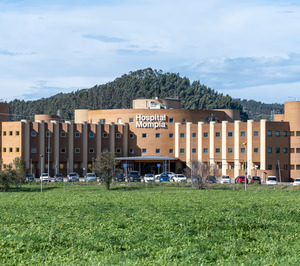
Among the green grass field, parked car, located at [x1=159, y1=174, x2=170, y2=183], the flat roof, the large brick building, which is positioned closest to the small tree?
parked car, located at [x1=159, y1=174, x2=170, y2=183]

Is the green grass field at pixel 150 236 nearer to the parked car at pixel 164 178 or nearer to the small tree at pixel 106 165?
the small tree at pixel 106 165

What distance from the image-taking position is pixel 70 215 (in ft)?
91.4

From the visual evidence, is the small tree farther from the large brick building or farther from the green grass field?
the green grass field

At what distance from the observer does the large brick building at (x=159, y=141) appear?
3524 inches

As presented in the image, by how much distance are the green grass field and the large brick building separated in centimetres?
5855

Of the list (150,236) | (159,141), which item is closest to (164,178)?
(159,141)

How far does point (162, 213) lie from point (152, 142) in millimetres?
71963

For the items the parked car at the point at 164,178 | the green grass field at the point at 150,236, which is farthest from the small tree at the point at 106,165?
the green grass field at the point at 150,236

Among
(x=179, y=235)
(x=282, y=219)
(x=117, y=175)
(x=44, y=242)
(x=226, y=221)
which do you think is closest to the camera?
(x=44, y=242)

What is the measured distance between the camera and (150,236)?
68.3 ft

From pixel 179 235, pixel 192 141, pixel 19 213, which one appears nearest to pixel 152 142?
pixel 192 141

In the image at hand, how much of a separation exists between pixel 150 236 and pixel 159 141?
260 ft

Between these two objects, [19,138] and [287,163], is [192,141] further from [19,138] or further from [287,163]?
[19,138]

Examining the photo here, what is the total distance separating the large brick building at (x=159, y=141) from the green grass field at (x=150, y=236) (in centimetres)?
5855
